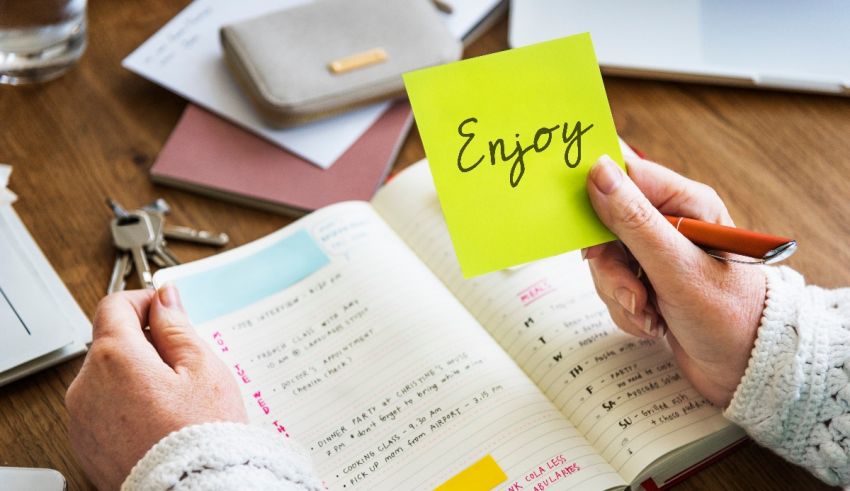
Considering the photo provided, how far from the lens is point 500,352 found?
29.5 inches

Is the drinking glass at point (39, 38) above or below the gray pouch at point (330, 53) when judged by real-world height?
above

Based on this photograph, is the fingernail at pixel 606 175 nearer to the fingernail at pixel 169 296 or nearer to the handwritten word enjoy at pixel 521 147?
the handwritten word enjoy at pixel 521 147

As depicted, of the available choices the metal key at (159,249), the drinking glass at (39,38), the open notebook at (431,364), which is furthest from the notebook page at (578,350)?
the drinking glass at (39,38)

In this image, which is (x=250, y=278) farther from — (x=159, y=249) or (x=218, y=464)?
(x=218, y=464)

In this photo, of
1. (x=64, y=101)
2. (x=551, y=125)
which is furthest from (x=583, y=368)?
(x=64, y=101)

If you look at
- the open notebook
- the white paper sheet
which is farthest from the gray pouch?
the open notebook

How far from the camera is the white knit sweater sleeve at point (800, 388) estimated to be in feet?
2.14

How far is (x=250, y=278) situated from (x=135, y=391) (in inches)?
7.7

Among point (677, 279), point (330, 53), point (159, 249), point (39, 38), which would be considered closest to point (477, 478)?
point (677, 279)

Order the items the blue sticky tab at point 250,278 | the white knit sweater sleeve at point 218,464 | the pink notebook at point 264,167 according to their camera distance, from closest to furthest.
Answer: the white knit sweater sleeve at point 218,464 < the blue sticky tab at point 250,278 < the pink notebook at point 264,167

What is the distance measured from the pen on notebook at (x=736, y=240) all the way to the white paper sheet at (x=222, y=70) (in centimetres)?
41

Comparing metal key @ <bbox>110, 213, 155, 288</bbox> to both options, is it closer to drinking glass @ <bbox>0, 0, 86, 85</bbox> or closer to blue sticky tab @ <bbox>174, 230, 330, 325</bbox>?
blue sticky tab @ <bbox>174, 230, 330, 325</bbox>

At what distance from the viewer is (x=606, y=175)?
65cm

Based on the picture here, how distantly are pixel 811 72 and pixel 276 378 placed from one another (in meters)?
Answer: 0.71
